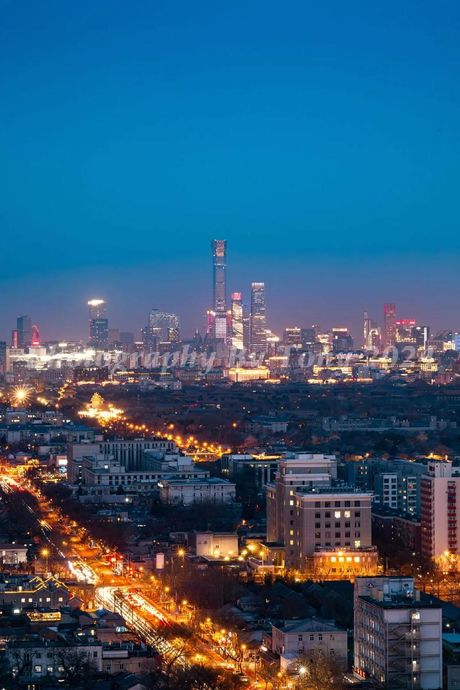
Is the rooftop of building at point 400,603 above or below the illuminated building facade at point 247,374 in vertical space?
below

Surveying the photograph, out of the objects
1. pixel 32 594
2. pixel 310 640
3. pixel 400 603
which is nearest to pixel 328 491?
pixel 32 594

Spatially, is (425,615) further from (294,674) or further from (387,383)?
(387,383)

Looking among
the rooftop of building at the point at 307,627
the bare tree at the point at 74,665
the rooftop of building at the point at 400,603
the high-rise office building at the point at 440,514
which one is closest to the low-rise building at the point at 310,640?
the rooftop of building at the point at 307,627

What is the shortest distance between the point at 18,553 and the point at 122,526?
3.31 m

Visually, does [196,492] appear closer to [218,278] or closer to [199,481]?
[199,481]

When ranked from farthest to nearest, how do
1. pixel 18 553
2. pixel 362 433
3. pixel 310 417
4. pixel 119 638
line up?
1. pixel 310 417
2. pixel 362 433
3. pixel 18 553
4. pixel 119 638

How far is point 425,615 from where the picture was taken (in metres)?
14.2

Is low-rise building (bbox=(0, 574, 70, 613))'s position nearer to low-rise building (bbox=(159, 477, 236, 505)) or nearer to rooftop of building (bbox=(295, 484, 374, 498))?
rooftop of building (bbox=(295, 484, 374, 498))

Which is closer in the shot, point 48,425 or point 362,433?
point 362,433

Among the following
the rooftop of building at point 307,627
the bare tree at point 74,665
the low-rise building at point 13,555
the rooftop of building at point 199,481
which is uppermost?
the rooftop of building at point 199,481

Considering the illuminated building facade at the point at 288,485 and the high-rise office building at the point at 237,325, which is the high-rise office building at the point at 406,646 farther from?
the high-rise office building at the point at 237,325

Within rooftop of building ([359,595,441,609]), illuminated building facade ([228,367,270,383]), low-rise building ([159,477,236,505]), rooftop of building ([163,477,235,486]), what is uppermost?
illuminated building facade ([228,367,270,383])

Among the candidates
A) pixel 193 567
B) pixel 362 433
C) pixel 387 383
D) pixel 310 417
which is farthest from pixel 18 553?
pixel 387 383

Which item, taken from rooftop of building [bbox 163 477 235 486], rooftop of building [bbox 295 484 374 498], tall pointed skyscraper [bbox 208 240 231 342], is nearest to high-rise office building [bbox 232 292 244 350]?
tall pointed skyscraper [bbox 208 240 231 342]
